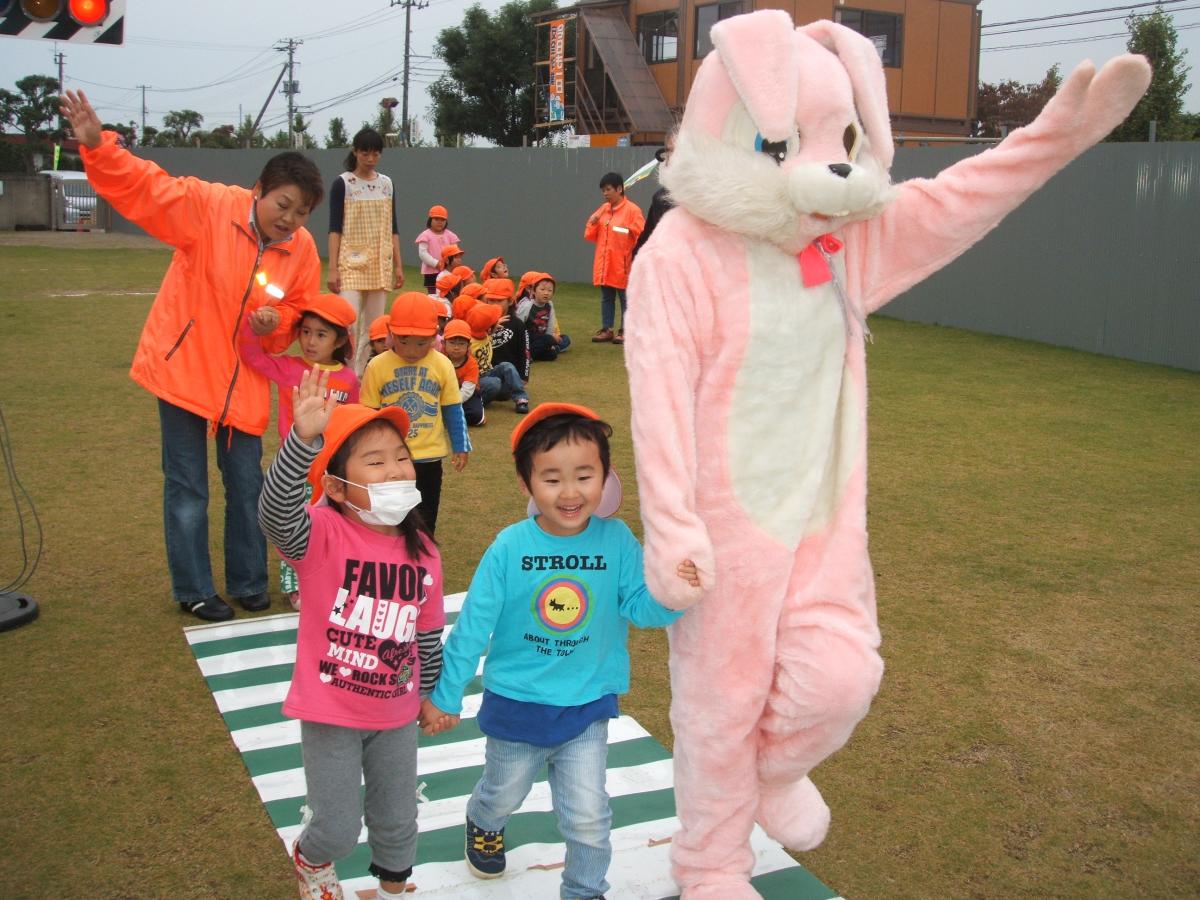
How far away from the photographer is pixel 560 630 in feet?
9.55

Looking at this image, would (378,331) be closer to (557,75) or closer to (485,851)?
(485,851)

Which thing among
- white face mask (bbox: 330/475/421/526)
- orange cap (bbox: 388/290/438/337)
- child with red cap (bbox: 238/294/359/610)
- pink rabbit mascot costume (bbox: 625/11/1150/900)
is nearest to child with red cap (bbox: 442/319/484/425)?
orange cap (bbox: 388/290/438/337)

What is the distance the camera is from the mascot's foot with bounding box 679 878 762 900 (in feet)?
9.55

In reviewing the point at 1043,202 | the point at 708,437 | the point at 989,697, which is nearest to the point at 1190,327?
the point at 1043,202

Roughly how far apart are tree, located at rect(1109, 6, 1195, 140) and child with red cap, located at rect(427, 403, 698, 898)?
2325 centimetres

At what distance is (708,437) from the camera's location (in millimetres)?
2826

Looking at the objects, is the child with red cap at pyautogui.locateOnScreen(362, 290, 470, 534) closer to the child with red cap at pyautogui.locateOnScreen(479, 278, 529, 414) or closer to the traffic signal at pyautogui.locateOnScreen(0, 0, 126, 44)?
the traffic signal at pyautogui.locateOnScreen(0, 0, 126, 44)

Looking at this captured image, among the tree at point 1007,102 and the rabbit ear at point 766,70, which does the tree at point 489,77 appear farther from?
the rabbit ear at point 766,70

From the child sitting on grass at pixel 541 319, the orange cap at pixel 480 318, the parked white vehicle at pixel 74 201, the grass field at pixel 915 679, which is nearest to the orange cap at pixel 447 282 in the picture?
the child sitting on grass at pixel 541 319

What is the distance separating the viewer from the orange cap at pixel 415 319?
5.21m

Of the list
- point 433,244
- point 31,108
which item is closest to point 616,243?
point 433,244

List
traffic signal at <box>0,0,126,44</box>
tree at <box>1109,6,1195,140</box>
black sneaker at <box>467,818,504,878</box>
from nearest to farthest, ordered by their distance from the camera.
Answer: black sneaker at <box>467,818,504,878</box>, traffic signal at <box>0,0,126,44</box>, tree at <box>1109,6,1195,140</box>

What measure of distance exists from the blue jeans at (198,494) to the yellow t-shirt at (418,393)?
60 cm

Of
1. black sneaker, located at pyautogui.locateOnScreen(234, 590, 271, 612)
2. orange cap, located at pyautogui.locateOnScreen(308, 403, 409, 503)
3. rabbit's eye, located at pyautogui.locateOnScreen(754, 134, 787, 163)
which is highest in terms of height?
rabbit's eye, located at pyautogui.locateOnScreen(754, 134, 787, 163)
